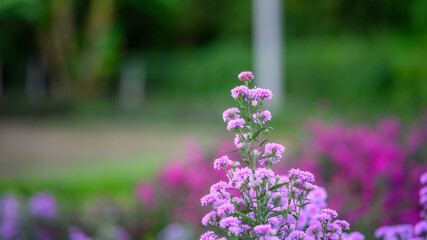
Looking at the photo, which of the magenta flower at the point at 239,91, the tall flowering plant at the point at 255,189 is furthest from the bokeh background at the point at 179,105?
the magenta flower at the point at 239,91

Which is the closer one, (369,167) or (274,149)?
(274,149)

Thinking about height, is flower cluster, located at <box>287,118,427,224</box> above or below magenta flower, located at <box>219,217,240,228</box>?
above

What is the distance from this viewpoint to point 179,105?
1705cm

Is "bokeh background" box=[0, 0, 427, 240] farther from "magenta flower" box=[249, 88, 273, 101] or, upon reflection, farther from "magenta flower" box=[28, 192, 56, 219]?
"magenta flower" box=[249, 88, 273, 101]

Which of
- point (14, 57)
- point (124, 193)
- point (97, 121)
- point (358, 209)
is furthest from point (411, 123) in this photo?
point (14, 57)

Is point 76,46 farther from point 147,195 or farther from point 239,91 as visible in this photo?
point 239,91

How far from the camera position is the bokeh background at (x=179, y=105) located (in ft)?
14.2

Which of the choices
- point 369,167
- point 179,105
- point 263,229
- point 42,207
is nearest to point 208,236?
point 263,229

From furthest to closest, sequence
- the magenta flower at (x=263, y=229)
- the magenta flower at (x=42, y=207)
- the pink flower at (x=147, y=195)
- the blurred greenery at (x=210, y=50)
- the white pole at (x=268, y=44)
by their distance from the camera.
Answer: the blurred greenery at (x=210, y=50)
the white pole at (x=268, y=44)
the pink flower at (x=147, y=195)
the magenta flower at (x=42, y=207)
the magenta flower at (x=263, y=229)

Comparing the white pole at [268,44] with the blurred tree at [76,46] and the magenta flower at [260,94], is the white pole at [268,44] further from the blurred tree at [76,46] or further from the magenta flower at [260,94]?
the magenta flower at [260,94]

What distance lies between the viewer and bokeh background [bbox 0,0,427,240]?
4.33 metres

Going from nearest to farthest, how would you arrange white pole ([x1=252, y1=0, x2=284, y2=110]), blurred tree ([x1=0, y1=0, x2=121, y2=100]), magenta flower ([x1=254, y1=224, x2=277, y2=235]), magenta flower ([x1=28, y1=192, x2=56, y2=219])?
magenta flower ([x1=254, y1=224, x2=277, y2=235])
magenta flower ([x1=28, y1=192, x2=56, y2=219])
white pole ([x1=252, y1=0, x2=284, y2=110])
blurred tree ([x1=0, y1=0, x2=121, y2=100])


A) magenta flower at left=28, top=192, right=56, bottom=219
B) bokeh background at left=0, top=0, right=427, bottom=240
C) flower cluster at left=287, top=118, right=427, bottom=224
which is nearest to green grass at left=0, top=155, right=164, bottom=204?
bokeh background at left=0, top=0, right=427, bottom=240

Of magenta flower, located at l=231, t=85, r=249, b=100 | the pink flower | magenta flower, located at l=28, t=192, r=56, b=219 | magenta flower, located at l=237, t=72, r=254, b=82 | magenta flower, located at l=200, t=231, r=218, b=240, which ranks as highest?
the pink flower
